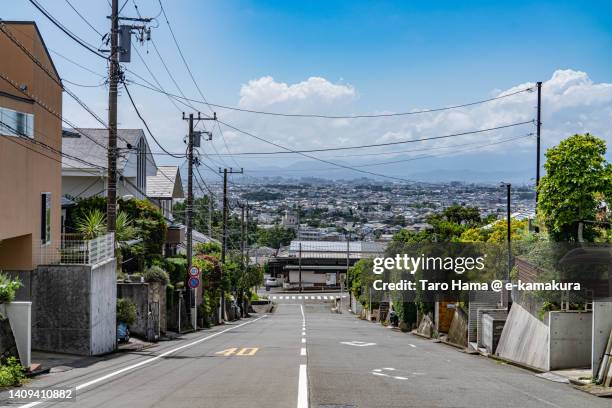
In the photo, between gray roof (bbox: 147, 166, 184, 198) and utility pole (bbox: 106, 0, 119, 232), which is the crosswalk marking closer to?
gray roof (bbox: 147, 166, 184, 198)

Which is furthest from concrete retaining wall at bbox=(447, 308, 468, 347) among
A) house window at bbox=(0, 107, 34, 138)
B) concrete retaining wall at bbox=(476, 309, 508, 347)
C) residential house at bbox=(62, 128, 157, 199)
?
house window at bbox=(0, 107, 34, 138)

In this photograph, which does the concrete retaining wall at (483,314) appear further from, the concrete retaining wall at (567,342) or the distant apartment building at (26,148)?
the distant apartment building at (26,148)

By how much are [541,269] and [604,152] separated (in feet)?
14.0

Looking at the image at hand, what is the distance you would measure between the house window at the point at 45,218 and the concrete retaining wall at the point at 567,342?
1715 centimetres

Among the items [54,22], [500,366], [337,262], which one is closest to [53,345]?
[54,22]

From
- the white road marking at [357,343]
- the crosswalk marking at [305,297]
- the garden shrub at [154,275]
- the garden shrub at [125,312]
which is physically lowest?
the crosswalk marking at [305,297]

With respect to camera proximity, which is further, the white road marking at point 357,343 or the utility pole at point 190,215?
the utility pole at point 190,215

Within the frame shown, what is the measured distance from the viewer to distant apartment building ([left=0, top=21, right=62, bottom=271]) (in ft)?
75.7

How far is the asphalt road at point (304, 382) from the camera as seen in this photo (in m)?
13.3

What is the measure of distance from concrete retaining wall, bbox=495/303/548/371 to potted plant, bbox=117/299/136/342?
14271 millimetres

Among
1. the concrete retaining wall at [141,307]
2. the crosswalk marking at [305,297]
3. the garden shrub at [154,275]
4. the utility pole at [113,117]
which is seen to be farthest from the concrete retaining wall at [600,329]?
the crosswalk marking at [305,297]

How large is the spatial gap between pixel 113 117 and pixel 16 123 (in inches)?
132

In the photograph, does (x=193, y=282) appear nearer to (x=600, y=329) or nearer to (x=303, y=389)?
(x=600, y=329)

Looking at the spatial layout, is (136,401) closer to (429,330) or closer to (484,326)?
(484,326)
